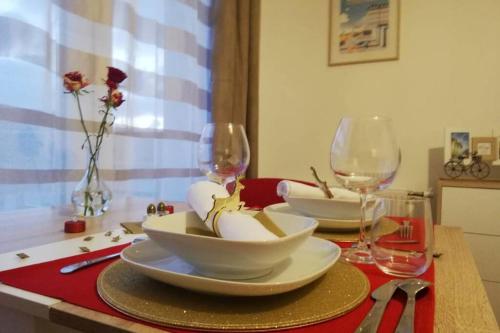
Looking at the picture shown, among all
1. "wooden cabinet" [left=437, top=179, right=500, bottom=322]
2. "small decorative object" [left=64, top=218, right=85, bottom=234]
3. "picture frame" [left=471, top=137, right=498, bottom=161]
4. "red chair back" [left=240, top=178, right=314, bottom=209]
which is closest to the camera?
"small decorative object" [left=64, top=218, right=85, bottom=234]

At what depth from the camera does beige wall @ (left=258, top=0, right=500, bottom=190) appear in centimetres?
226

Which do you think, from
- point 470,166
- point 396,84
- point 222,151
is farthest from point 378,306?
point 396,84

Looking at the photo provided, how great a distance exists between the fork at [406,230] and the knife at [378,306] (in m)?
0.13

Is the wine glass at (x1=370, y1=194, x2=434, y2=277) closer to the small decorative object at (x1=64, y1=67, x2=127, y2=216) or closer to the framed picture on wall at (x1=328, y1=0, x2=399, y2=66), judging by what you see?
the small decorative object at (x1=64, y1=67, x2=127, y2=216)

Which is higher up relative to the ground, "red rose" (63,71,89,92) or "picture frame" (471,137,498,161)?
"red rose" (63,71,89,92)

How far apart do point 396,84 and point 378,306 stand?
237 centimetres

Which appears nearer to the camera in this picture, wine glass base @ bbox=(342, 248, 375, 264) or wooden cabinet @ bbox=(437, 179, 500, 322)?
wine glass base @ bbox=(342, 248, 375, 264)

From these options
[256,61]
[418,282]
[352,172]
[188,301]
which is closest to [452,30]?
[256,61]

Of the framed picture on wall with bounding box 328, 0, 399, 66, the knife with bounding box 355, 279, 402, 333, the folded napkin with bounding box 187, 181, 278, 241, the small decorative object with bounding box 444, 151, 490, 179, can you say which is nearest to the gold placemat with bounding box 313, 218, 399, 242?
the knife with bounding box 355, 279, 402, 333

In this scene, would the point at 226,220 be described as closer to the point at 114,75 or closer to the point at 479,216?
Answer: the point at 114,75

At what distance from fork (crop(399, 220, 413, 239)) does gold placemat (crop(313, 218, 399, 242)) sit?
0.06 feet

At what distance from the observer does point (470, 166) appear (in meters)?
2.09

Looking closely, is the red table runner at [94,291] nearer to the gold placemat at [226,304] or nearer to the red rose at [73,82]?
the gold placemat at [226,304]

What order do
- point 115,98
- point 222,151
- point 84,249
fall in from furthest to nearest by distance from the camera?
point 115,98 < point 222,151 < point 84,249
